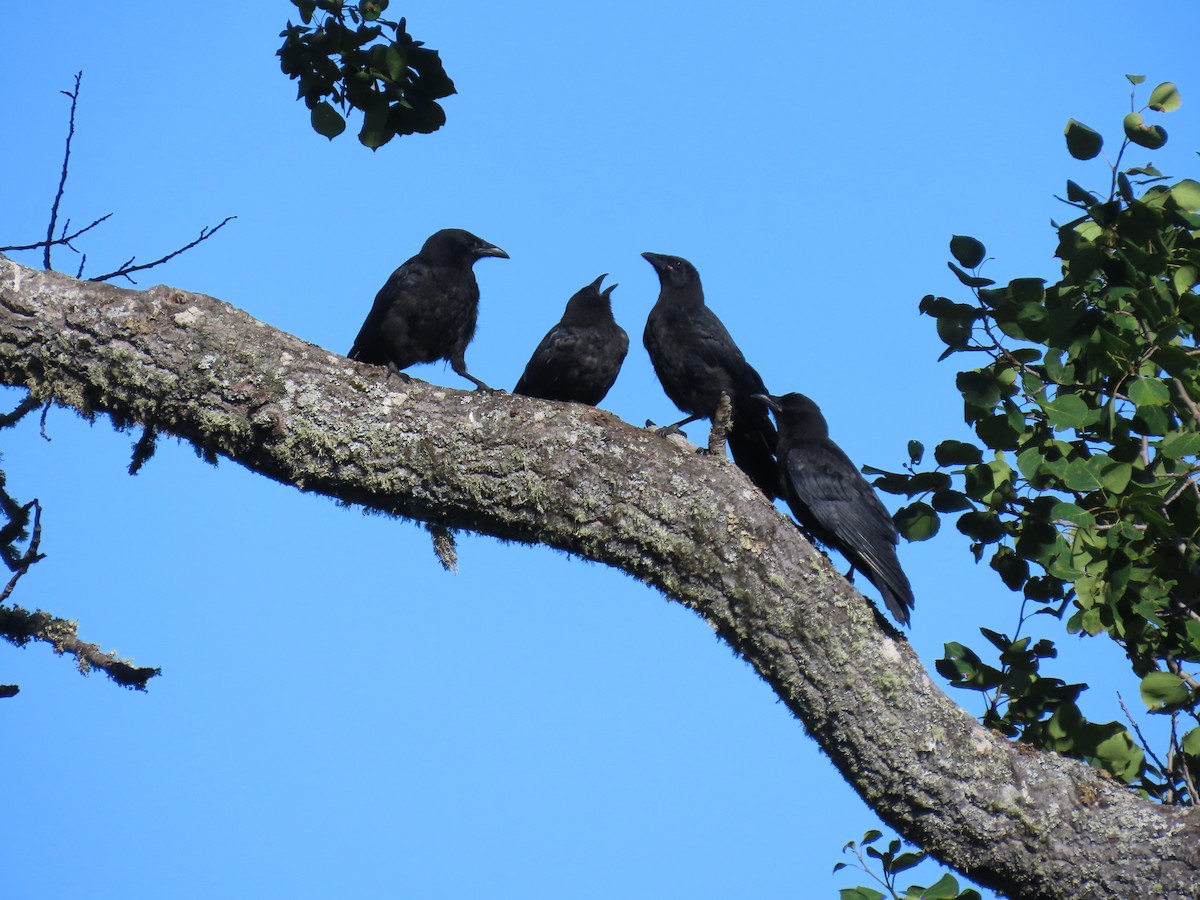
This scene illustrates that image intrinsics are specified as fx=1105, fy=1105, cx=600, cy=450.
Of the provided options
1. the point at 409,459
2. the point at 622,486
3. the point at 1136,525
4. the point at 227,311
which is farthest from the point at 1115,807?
the point at 227,311

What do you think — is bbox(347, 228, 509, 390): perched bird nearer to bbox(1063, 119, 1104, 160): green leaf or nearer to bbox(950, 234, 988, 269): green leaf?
bbox(950, 234, 988, 269): green leaf

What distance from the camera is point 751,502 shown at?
141 inches

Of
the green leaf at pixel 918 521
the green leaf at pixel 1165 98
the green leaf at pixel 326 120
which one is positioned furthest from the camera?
the green leaf at pixel 326 120


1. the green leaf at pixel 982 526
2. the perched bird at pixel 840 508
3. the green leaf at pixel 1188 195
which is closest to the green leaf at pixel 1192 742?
the green leaf at pixel 982 526

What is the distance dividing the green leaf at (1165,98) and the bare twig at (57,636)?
3.75m

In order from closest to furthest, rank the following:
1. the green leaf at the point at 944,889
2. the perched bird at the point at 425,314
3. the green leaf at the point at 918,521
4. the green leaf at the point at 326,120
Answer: the green leaf at the point at 944,889 < the green leaf at the point at 918,521 < the green leaf at the point at 326,120 < the perched bird at the point at 425,314

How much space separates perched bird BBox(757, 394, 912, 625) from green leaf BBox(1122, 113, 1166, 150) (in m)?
2.00

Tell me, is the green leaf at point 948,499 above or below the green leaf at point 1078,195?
below

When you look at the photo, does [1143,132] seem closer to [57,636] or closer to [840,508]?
[840,508]

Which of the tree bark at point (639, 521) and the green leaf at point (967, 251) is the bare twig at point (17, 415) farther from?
the green leaf at point (967, 251)

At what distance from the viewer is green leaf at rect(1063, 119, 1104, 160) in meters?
3.53

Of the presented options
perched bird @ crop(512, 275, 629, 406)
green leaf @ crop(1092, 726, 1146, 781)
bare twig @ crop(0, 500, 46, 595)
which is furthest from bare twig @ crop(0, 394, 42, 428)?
green leaf @ crop(1092, 726, 1146, 781)

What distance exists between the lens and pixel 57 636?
3.69 m

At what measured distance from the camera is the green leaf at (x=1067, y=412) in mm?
3469
